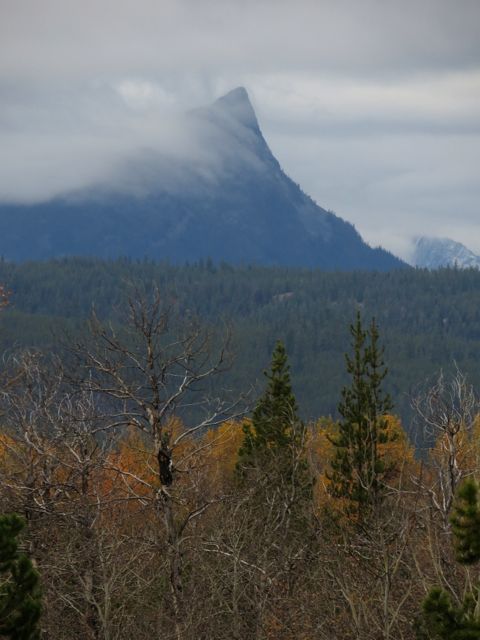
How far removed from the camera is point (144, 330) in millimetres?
21406

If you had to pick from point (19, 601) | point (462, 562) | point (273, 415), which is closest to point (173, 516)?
point (19, 601)

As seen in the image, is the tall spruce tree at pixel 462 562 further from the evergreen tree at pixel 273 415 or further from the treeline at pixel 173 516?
the evergreen tree at pixel 273 415

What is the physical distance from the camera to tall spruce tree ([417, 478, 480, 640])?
13.6 meters

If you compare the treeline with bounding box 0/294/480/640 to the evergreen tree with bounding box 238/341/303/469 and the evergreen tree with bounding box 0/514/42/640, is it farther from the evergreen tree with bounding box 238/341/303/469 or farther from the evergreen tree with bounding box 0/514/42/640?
the evergreen tree with bounding box 238/341/303/469

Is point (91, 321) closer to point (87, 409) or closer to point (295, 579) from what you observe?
point (87, 409)

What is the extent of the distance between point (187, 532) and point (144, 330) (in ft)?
40.8

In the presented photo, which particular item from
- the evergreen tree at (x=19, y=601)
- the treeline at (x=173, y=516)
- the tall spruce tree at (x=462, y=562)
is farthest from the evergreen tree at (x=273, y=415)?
the tall spruce tree at (x=462, y=562)

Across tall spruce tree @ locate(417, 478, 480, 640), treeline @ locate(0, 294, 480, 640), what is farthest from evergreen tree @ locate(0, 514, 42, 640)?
tall spruce tree @ locate(417, 478, 480, 640)

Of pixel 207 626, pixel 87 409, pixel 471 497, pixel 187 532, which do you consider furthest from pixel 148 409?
pixel 187 532

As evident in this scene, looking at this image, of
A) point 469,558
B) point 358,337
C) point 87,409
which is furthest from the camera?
point 358,337

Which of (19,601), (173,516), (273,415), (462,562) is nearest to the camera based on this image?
(462,562)

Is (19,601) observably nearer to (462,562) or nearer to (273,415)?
(462,562)

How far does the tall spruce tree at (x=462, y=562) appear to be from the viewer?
13.6m

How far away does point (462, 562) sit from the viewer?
13.8 metres
